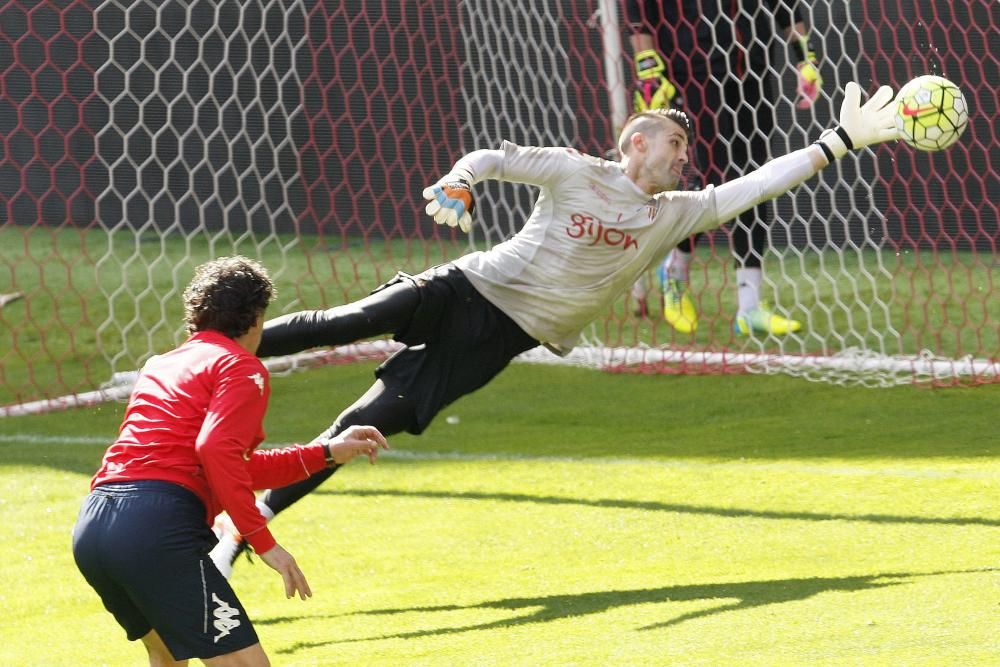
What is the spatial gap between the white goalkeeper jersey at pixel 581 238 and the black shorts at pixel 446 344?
0.18 ft

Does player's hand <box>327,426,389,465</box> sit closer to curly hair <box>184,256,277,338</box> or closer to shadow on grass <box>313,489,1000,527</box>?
curly hair <box>184,256,277,338</box>

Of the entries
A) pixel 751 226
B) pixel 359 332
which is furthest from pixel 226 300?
pixel 751 226

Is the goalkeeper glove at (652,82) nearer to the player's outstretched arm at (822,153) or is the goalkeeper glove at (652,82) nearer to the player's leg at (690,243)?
the player's leg at (690,243)

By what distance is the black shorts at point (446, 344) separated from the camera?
14.9 ft

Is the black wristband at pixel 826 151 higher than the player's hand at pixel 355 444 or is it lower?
higher

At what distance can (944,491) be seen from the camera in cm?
475

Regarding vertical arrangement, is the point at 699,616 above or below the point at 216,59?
below

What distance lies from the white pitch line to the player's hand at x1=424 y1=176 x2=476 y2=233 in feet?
5.71

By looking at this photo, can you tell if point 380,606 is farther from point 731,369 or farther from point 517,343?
point 731,369

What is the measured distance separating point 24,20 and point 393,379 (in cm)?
731

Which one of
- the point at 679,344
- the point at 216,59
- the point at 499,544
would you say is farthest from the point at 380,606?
the point at 216,59

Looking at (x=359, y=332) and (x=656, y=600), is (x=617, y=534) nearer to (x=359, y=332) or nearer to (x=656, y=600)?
(x=656, y=600)

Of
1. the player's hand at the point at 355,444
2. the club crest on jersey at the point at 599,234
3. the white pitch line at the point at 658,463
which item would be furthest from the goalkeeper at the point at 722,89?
the player's hand at the point at 355,444

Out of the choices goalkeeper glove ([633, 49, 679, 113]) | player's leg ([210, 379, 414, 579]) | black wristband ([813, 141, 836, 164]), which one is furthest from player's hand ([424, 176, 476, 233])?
goalkeeper glove ([633, 49, 679, 113])
